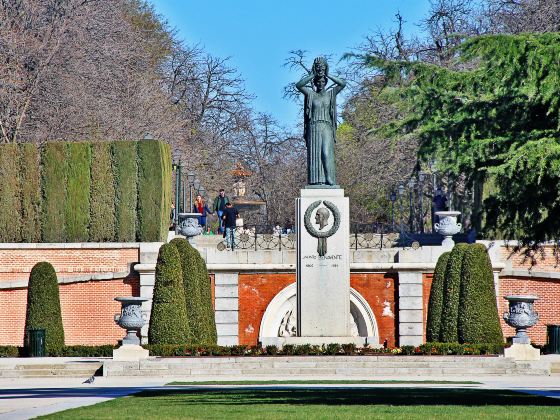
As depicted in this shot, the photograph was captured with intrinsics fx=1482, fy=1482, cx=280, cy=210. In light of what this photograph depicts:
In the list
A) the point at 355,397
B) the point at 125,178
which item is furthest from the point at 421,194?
the point at 355,397

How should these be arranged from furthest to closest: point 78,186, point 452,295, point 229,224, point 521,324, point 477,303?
point 229,224 < point 78,186 < point 452,295 < point 477,303 < point 521,324

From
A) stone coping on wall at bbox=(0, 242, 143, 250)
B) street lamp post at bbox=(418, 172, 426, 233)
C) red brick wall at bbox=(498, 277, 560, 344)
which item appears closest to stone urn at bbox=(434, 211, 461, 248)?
red brick wall at bbox=(498, 277, 560, 344)

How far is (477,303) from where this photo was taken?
33781 mm

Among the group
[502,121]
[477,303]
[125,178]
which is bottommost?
[477,303]

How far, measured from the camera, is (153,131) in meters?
57.0

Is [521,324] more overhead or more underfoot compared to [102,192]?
more underfoot

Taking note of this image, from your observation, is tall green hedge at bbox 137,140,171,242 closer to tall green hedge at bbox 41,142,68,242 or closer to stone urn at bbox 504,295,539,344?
tall green hedge at bbox 41,142,68,242

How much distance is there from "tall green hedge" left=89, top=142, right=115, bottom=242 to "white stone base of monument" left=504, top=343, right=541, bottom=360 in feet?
53.0

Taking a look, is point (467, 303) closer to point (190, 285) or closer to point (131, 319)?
point (190, 285)

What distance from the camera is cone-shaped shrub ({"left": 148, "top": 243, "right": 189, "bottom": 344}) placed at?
33250 millimetres

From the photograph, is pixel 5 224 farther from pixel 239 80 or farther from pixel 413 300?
pixel 239 80

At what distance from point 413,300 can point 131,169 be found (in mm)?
9384

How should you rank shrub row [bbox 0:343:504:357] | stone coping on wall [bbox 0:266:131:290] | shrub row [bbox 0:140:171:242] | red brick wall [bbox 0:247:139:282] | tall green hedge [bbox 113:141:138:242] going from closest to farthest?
1. shrub row [bbox 0:343:504:357]
2. stone coping on wall [bbox 0:266:131:290]
3. red brick wall [bbox 0:247:139:282]
4. shrub row [bbox 0:140:171:242]
5. tall green hedge [bbox 113:141:138:242]

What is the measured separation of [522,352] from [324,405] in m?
10.8
